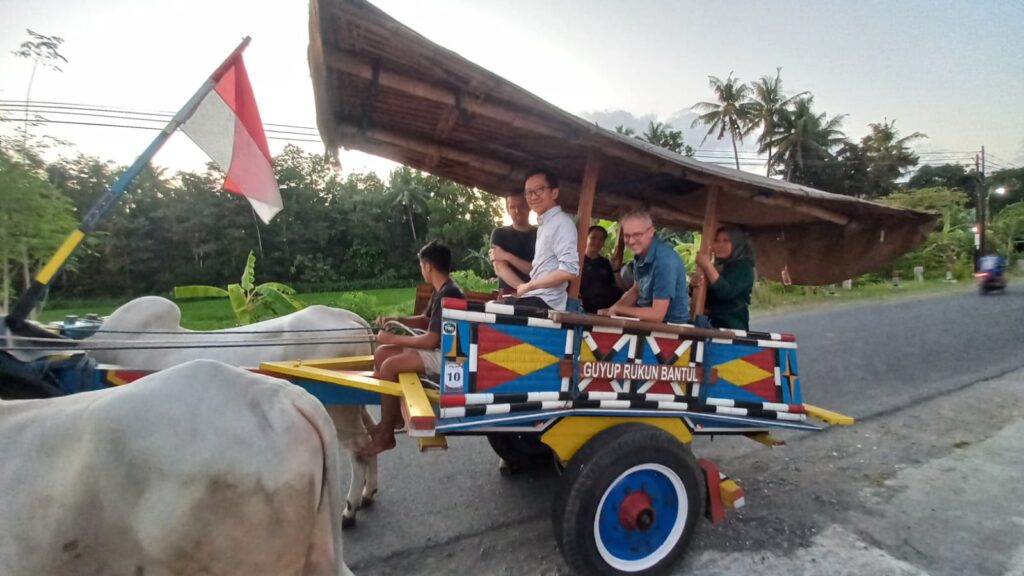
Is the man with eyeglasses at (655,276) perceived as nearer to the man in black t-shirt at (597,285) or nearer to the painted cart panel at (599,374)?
the painted cart panel at (599,374)

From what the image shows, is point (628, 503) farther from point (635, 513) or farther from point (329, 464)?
point (329, 464)

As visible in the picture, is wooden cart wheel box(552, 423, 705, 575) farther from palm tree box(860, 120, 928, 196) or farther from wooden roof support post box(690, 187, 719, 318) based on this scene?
palm tree box(860, 120, 928, 196)

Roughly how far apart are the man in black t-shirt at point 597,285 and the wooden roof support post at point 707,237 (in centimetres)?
68

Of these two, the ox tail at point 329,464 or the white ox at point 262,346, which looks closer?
the ox tail at point 329,464

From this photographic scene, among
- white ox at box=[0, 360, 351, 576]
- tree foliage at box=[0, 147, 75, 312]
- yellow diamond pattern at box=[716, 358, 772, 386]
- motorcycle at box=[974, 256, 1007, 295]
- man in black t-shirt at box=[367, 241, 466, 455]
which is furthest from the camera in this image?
motorcycle at box=[974, 256, 1007, 295]

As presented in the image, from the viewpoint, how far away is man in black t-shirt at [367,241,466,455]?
2.80m

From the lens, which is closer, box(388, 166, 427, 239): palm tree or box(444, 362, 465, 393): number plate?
box(444, 362, 465, 393): number plate

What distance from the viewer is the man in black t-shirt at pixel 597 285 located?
4.07 m

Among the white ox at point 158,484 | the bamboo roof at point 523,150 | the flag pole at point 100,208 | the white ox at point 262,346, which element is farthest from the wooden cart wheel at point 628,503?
the flag pole at point 100,208

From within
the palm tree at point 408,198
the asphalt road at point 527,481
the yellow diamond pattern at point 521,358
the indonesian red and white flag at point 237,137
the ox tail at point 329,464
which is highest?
the palm tree at point 408,198

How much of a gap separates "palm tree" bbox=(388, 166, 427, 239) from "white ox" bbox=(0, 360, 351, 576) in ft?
138

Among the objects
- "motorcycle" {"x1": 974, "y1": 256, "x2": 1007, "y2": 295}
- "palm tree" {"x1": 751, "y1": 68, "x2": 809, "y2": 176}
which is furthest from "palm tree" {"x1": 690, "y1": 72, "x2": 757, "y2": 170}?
"motorcycle" {"x1": 974, "y1": 256, "x2": 1007, "y2": 295}

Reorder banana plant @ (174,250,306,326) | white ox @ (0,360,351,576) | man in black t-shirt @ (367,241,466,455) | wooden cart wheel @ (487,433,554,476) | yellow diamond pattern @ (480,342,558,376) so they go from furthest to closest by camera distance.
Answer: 1. banana plant @ (174,250,306,326)
2. wooden cart wheel @ (487,433,554,476)
3. man in black t-shirt @ (367,241,466,455)
4. yellow diamond pattern @ (480,342,558,376)
5. white ox @ (0,360,351,576)

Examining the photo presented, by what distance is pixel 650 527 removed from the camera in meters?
2.80
